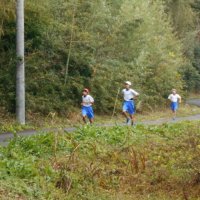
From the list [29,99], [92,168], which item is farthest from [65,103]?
[92,168]

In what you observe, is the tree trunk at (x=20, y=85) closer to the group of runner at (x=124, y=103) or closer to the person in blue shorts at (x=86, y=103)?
the group of runner at (x=124, y=103)

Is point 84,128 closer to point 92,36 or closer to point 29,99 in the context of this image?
point 29,99

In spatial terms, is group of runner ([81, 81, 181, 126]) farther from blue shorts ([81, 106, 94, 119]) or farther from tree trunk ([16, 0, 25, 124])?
tree trunk ([16, 0, 25, 124])

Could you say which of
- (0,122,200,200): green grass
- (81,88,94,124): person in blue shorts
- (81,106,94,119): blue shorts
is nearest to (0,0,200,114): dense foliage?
(81,88,94,124): person in blue shorts

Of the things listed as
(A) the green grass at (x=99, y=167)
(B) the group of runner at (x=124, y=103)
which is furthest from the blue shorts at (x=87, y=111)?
(A) the green grass at (x=99, y=167)

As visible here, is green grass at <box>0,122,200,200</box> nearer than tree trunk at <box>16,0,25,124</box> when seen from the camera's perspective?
Yes

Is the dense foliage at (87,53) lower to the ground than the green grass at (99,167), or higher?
higher

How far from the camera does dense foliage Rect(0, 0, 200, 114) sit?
2330cm

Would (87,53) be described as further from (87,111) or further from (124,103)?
(87,111)

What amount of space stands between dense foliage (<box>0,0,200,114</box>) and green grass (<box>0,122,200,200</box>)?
9.44 m

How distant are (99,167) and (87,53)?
644 inches

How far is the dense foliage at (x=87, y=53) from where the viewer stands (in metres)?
23.3

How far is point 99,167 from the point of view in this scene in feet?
38.2

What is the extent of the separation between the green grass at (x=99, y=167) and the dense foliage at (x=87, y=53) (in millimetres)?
9444
